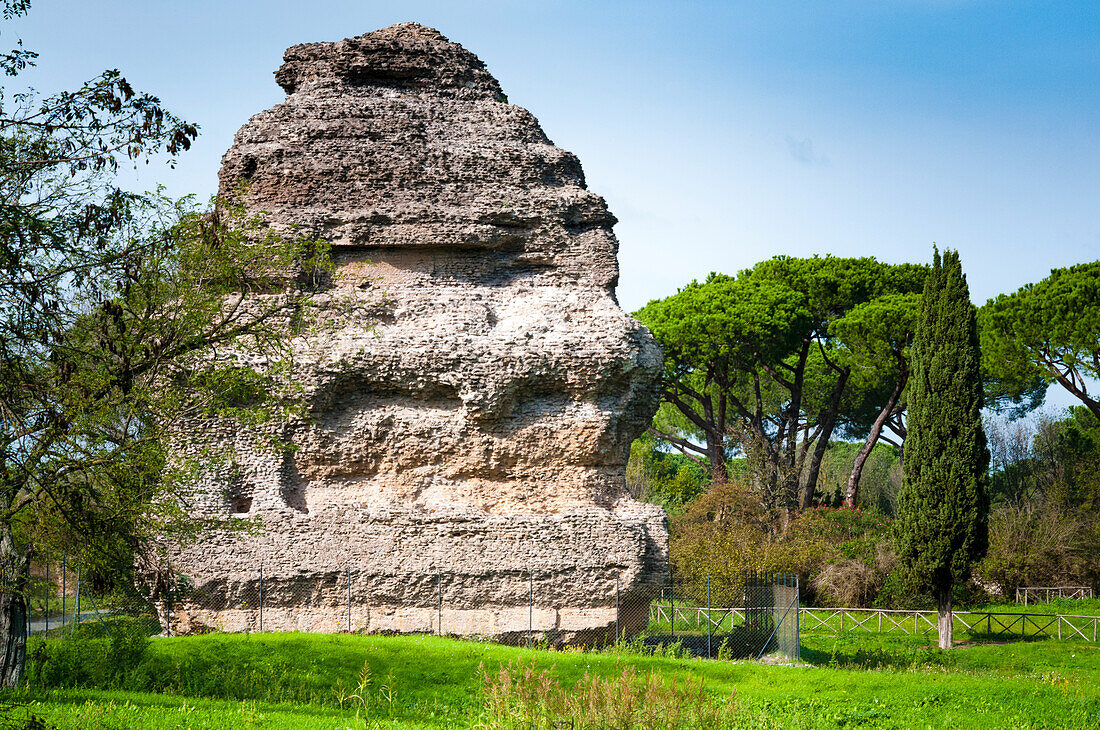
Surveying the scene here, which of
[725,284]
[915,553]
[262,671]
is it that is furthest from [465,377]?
[725,284]

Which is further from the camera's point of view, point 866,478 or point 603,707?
point 866,478

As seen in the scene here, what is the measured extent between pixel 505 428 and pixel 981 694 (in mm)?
8690

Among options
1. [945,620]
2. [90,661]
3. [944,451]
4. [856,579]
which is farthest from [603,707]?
[856,579]

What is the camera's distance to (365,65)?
67.6 ft

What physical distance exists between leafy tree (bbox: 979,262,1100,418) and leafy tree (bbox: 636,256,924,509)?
13.1ft

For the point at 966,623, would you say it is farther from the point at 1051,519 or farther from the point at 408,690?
the point at 408,690

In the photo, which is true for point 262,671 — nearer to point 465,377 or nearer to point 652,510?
point 465,377

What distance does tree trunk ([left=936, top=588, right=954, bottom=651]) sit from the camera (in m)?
23.5

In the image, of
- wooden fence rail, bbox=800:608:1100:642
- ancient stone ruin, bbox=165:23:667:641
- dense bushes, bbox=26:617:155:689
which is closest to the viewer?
dense bushes, bbox=26:617:155:689

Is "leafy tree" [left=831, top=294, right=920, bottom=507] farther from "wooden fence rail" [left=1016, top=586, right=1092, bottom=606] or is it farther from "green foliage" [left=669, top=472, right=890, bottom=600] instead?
"wooden fence rail" [left=1016, top=586, right=1092, bottom=606]

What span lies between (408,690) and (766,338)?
2435cm

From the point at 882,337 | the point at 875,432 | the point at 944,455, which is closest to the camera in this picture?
the point at 944,455

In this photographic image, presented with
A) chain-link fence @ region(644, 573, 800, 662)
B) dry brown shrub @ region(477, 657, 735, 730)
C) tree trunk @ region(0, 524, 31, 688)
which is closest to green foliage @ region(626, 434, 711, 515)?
chain-link fence @ region(644, 573, 800, 662)

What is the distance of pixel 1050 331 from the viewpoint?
3102cm
